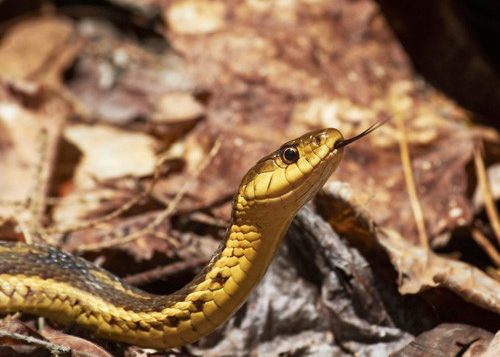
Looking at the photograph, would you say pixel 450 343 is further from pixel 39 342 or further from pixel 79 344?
pixel 39 342

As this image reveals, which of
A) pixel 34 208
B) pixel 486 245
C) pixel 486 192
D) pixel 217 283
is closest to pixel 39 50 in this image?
pixel 34 208

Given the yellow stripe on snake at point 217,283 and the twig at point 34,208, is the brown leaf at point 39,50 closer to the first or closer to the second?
the twig at point 34,208

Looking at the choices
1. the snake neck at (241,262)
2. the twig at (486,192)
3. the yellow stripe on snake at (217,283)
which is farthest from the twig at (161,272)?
the twig at (486,192)

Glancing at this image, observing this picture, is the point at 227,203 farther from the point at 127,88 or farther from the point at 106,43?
the point at 106,43

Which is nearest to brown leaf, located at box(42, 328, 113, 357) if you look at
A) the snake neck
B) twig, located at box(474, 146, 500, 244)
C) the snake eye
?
the snake neck

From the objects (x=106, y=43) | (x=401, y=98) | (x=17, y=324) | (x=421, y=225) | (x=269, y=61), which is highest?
(x=106, y=43)

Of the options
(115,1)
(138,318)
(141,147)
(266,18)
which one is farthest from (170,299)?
(115,1)

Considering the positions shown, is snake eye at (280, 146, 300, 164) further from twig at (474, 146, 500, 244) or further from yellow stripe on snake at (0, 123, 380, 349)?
twig at (474, 146, 500, 244)
